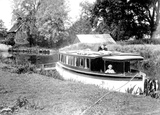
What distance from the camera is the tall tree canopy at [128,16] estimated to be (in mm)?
26547

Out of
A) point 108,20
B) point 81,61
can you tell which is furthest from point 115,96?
point 108,20

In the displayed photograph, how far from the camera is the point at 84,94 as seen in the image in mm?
6305

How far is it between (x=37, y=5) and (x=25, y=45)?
27.3 feet

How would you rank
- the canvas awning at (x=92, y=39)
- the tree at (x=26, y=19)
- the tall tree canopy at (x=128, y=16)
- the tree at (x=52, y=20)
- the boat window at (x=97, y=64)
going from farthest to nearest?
the tree at (x=26, y=19) → the tree at (x=52, y=20) → the canvas awning at (x=92, y=39) → the tall tree canopy at (x=128, y=16) → the boat window at (x=97, y=64)

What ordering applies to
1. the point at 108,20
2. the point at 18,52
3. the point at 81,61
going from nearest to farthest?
the point at 81,61 < the point at 108,20 < the point at 18,52

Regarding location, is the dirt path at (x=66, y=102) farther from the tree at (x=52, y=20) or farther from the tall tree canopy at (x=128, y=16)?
the tree at (x=52, y=20)

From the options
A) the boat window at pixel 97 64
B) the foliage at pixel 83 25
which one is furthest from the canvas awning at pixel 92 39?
the boat window at pixel 97 64

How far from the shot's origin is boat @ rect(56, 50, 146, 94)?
10.4m

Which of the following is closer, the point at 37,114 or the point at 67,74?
the point at 37,114

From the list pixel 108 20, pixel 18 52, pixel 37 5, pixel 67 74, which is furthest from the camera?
pixel 18 52

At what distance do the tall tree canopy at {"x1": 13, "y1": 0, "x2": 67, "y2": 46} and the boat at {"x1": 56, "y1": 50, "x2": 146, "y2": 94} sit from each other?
16425 millimetres

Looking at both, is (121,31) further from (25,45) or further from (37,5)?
(25,45)

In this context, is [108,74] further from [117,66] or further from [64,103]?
[64,103]

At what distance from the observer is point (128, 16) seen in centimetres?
2670
